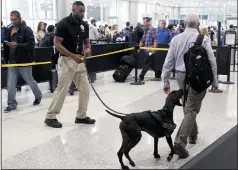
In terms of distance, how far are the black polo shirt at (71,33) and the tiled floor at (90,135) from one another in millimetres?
1095

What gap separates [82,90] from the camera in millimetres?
4898

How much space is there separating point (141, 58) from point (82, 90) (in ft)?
16.5

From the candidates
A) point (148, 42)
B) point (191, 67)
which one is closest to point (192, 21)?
point (191, 67)

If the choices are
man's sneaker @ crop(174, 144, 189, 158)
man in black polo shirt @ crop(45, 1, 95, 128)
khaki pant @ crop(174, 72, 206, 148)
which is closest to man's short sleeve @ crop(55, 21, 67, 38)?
man in black polo shirt @ crop(45, 1, 95, 128)

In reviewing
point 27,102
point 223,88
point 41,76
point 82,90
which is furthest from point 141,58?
point 82,90

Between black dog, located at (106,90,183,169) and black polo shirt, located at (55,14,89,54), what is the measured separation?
152cm

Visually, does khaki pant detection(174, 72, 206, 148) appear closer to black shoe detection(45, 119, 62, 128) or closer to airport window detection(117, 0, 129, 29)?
black shoe detection(45, 119, 62, 128)

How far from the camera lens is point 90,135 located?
4.54m

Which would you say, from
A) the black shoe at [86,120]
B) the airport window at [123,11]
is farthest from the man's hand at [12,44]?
the airport window at [123,11]

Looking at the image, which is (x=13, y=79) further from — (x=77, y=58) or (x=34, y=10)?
(x=34, y=10)

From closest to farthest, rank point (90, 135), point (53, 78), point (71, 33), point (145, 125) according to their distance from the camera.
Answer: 1. point (145, 125)
2. point (90, 135)
3. point (71, 33)
4. point (53, 78)

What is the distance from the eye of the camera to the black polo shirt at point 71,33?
15.1 ft

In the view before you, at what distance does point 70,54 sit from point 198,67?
1.75 m

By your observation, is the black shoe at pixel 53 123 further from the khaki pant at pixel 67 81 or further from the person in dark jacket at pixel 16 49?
the person in dark jacket at pixel 16 49
